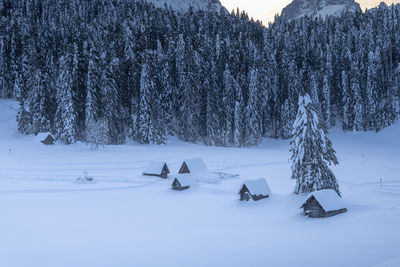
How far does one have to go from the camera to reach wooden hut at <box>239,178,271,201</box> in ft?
98.6

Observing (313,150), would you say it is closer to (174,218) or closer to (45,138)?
(174,218)

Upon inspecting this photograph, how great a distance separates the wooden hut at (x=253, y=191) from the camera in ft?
98.6

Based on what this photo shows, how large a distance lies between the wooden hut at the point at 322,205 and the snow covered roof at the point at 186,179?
13630 millimetres

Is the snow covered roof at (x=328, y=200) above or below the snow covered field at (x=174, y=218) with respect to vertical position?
above

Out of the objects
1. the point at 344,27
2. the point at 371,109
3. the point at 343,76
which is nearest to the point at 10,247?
the point at 371,109

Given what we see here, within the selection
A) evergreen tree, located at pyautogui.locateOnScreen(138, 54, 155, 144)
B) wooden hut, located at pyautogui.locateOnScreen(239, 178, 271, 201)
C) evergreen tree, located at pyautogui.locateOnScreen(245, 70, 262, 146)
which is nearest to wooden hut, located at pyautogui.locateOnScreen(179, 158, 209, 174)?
wooden hut, located at pyautogui.locateOnScreen(239, 178, 271, 201)

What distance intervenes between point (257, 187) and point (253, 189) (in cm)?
64

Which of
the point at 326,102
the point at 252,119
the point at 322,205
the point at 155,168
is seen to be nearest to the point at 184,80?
the point at 252,119

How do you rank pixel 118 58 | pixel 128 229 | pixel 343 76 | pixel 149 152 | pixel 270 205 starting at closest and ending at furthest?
pixel 128 229 → pixel 270 205 → pixel 149 152 → pixel 118 58 → pixel 343 76

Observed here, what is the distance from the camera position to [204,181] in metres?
38.6

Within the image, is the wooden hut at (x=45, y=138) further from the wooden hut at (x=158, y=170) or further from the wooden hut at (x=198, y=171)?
the wooden hut at (x=198, y=171)

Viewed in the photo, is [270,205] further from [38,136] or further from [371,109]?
[371,109]

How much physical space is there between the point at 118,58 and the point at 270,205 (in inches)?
1906

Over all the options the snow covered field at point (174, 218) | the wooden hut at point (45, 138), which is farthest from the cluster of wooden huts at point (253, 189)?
the wooden hut at point (45, 138)
